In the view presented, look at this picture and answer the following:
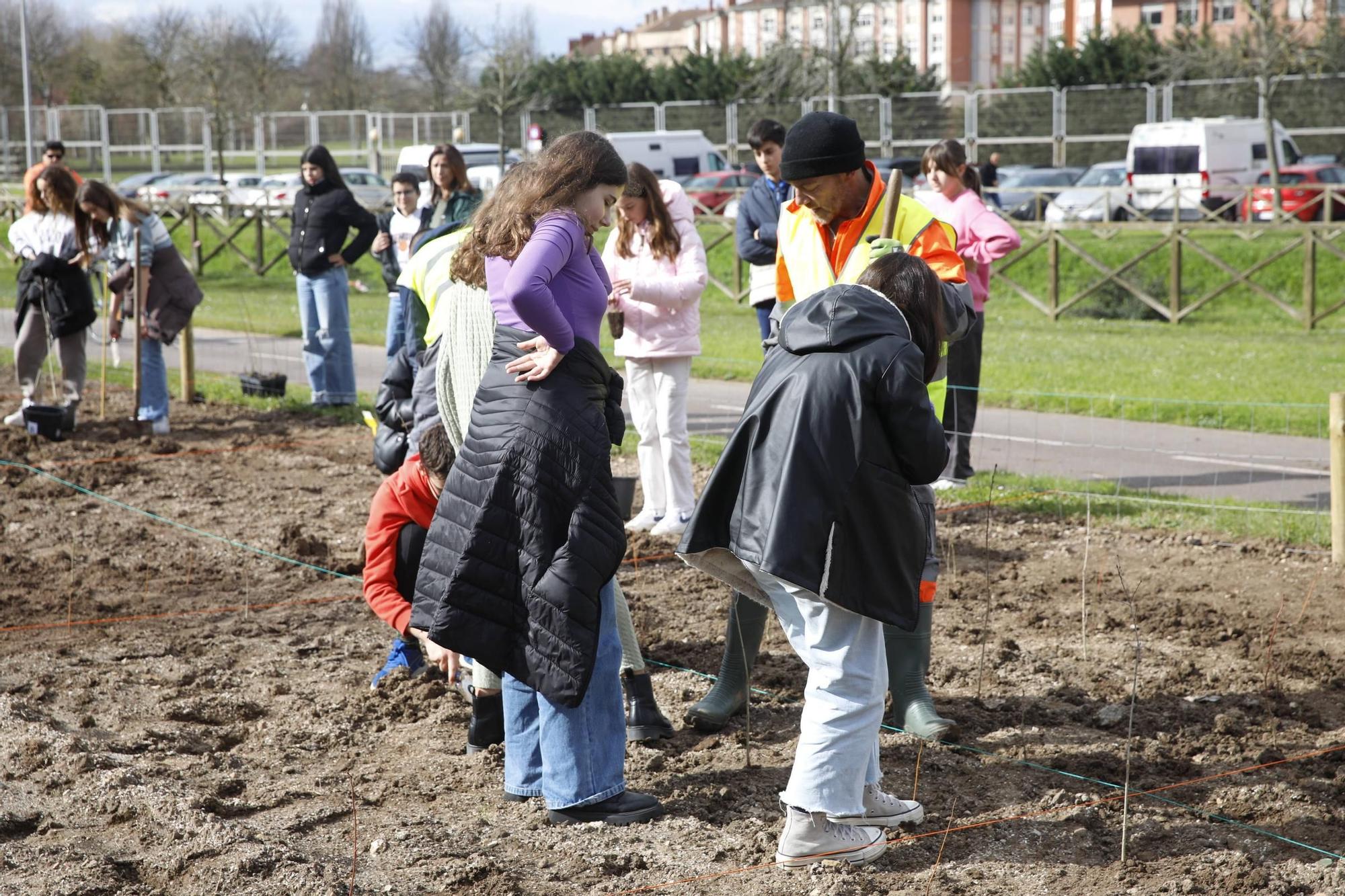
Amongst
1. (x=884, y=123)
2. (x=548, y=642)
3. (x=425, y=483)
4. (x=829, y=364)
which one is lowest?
(x=548, y=642)

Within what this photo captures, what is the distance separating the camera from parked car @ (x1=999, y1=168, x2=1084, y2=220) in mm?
27812

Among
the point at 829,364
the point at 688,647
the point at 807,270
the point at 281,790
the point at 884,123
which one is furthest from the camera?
the point at 884,123

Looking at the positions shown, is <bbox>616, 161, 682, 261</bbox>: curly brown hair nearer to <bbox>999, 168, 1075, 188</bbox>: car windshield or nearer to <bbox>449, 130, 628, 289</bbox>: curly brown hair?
<bbox>449, 130, 628, 289</bbox>: curly brown hair

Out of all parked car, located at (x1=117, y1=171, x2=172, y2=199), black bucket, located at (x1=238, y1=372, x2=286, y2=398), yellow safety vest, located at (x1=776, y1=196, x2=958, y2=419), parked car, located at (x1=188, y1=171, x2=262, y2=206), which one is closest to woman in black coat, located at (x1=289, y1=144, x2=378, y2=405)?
black bucket, located at (x1=238, y1=372, x2=286, y2=398)

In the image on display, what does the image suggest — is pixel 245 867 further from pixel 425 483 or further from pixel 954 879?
pixel 954 879

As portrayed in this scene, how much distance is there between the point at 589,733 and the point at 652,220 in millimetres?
3336

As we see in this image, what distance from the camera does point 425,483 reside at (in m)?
4.49

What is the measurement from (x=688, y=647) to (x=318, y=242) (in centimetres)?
596

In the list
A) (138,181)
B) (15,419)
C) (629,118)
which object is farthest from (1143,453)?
(629,118)

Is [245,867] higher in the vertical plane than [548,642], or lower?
lower

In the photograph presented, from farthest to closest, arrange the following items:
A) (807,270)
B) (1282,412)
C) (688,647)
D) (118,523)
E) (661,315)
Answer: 1. (1282,412)
2. (118,523)
3. (661,315)
4. (688,647)
5. (807,270)

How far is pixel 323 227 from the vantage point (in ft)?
33.8

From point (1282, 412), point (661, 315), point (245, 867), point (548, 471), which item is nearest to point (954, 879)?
point (548, 471)

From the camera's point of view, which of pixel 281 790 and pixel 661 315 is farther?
pixel 661 315
